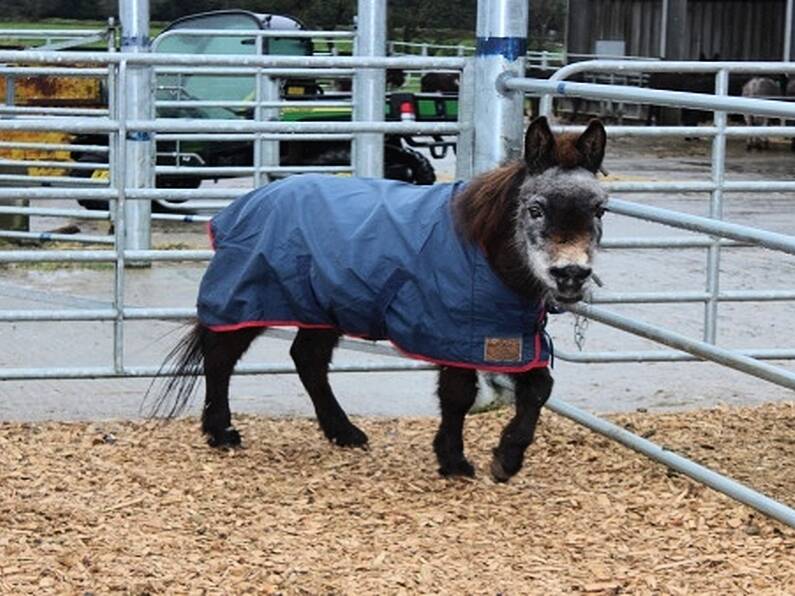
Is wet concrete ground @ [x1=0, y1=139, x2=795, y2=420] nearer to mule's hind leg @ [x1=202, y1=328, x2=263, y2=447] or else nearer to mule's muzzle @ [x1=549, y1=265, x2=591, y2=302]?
mule's hind leg @ [x1=202, y1=328, x2=263, y2=447]

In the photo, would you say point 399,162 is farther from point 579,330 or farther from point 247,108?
point 579,330

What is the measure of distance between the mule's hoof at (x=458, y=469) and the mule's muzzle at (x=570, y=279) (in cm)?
93

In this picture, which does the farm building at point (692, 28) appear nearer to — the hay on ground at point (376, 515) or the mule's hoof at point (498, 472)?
the hay on ground at point (376, 515)

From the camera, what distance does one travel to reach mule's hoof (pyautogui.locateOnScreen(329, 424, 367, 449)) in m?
6.68

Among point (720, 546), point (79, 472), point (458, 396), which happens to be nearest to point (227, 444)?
point (79, 472)

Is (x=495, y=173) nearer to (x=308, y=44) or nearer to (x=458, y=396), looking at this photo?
(x=458, y=396)

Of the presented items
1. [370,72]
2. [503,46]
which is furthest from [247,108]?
[503,46]

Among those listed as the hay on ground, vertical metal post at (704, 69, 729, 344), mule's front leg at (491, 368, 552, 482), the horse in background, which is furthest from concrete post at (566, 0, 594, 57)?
mule's front leg at (491, 368, 552, 482)

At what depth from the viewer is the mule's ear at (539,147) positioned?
5699 millimetres

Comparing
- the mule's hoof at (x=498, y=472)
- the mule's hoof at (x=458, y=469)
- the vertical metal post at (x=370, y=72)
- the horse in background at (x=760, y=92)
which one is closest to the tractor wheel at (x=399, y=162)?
the vertical metal post at (x=370, y=72)

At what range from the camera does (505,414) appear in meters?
7.32

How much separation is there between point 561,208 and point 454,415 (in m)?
0.95

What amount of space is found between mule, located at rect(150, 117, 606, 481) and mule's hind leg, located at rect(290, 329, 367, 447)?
9.3 inches

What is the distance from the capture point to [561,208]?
5.58 m
